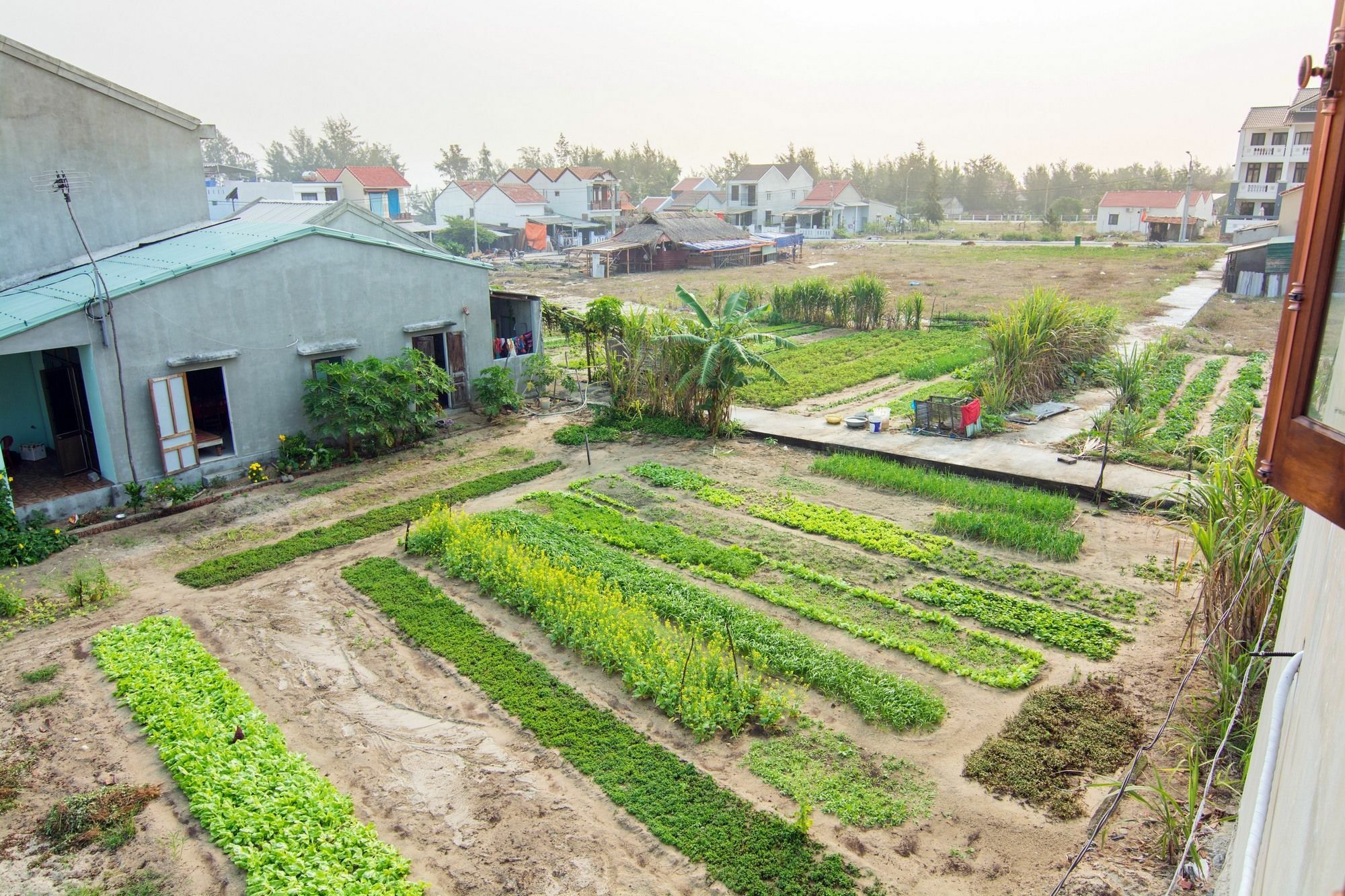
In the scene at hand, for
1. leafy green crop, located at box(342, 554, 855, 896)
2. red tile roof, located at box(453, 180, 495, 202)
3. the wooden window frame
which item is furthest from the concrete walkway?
red tile roof, located at box(453, 180, 495, 202)

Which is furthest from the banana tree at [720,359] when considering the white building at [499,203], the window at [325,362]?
the white building at [499,203]

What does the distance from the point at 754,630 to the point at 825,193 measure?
77.3 m

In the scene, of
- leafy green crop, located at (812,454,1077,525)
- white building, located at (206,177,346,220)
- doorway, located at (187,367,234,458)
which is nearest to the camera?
leafy green crop, located at (812,454,1077,525)

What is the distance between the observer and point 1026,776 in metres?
8.18

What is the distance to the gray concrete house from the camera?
14922mm

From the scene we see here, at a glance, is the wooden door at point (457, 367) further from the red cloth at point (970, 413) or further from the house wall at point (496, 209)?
the house wall at point (496, 209)

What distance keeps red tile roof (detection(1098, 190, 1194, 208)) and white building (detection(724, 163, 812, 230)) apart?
27835 millimetres

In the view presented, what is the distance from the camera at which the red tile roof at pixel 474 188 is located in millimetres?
70750

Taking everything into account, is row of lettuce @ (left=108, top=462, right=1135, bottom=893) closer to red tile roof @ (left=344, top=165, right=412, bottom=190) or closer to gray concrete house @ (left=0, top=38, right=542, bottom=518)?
gray concrete house @ (left=0, top=38, right=542, bottom=518)

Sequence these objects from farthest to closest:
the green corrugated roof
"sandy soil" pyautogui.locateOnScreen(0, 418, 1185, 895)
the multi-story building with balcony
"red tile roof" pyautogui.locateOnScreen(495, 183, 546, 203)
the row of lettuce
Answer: "red tile roof" pyautogui.locateOnScreen(495, 183, 546, 203) → the multi-story building with balcony → the green corrugated roof → the row of lettuce → "sandy soil" pyautogui.locateOnScreen(0, 418, 1185, 895)

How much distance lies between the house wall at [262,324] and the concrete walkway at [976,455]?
26.1ft

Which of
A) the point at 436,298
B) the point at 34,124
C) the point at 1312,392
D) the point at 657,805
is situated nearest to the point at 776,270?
the point at 436,298

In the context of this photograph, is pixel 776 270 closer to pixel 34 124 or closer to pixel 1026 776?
pixel 34 124

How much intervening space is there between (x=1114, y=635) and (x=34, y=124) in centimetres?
2089
